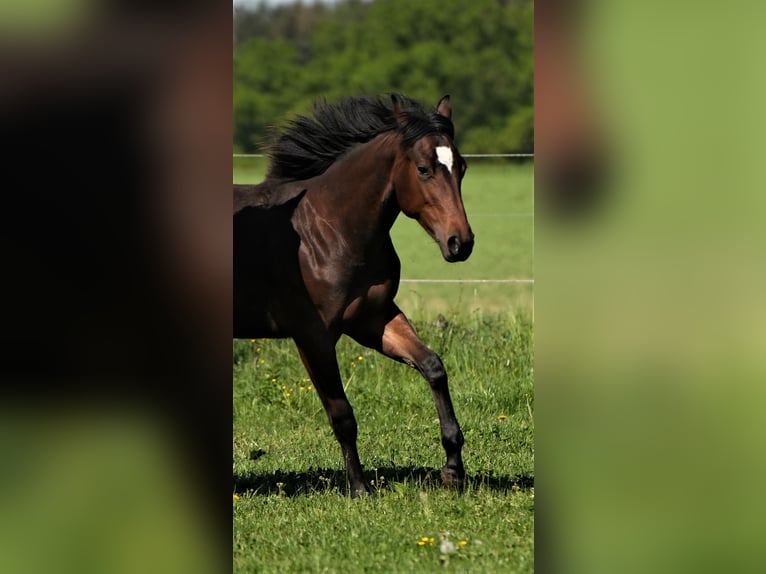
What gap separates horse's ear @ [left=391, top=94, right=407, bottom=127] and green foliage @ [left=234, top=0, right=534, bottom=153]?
23.3 meters

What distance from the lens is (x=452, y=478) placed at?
5.16 meters

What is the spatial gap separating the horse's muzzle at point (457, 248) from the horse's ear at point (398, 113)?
681 mm

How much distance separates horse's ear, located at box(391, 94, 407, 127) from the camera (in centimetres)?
550

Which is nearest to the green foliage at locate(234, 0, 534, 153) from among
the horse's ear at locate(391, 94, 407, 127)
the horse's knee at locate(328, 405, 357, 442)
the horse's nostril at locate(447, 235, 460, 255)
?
the horse's ear at locate(391, 94, 407, 127)

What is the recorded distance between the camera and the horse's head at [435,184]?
522 cm

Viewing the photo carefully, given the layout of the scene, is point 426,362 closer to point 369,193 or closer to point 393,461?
point 393,461

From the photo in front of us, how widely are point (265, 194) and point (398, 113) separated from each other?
2.69 feet
